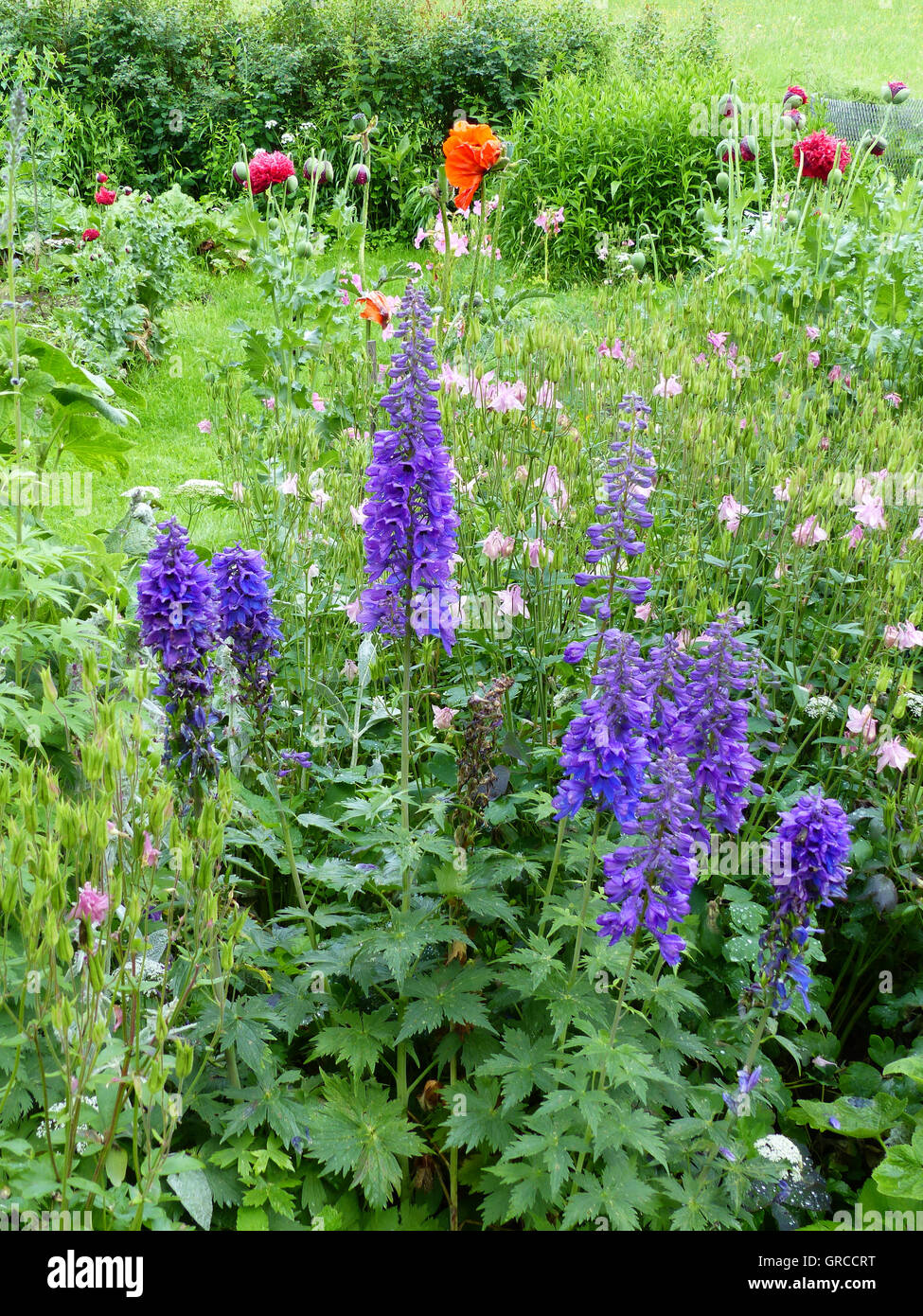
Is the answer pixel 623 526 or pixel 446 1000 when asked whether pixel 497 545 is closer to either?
pixel 623 526

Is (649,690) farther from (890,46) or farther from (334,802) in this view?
(890,46)

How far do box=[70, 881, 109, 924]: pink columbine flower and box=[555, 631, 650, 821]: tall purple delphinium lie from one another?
82 centimetres

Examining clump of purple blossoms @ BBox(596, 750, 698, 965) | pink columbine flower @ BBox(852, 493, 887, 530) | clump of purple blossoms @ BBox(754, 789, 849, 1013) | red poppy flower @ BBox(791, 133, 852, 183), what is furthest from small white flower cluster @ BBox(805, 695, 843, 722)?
red poppy flower @ BBox(791, 133, 852, 183)

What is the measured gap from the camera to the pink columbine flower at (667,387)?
13.0 feet

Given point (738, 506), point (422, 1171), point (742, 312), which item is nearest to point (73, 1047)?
point (422, 1171)

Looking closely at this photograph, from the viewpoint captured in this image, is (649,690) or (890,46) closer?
(649,690)

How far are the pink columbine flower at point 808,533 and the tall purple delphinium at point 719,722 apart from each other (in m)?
1.10

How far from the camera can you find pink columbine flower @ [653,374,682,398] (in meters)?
3.96

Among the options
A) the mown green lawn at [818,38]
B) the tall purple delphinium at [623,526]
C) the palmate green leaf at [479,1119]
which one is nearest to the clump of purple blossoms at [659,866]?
the tall purple delphinium at [623,526]

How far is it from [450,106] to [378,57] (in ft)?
3.12

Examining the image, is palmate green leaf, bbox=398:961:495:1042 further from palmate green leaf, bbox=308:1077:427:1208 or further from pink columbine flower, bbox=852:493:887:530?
pink columbine flower, bbox=852:493:887:530

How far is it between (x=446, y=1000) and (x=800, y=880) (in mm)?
779

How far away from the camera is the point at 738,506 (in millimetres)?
3311

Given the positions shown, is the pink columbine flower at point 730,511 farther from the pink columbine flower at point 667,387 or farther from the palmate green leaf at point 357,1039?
the palmate green leaf at point 357,1039
